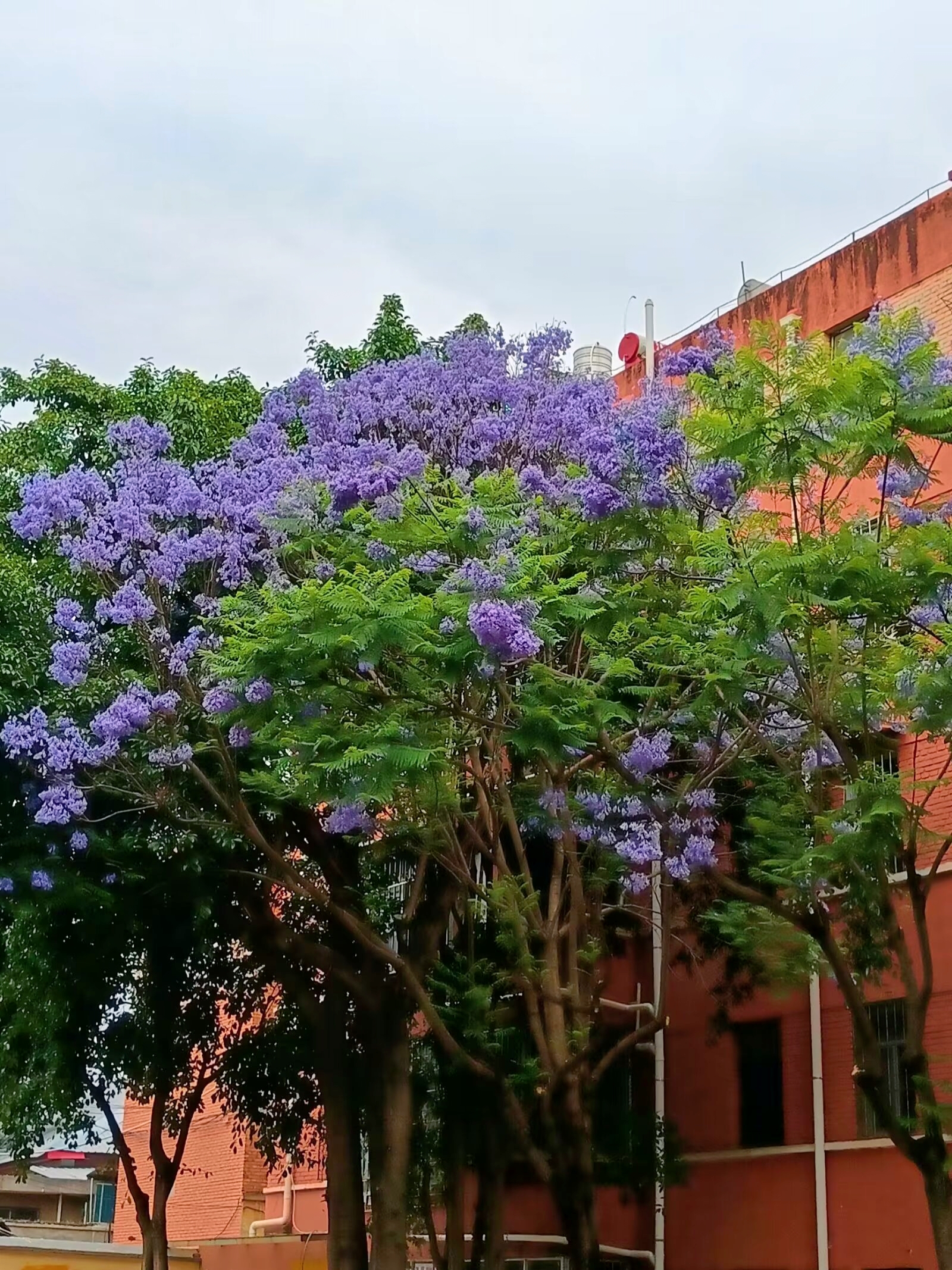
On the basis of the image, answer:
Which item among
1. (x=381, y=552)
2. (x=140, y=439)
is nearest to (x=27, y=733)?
(x=140, y=439)

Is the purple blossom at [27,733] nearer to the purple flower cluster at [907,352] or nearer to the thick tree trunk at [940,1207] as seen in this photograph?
the purple flower cluster at [907,352]

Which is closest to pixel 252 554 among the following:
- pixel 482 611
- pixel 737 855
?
pixel 482 611

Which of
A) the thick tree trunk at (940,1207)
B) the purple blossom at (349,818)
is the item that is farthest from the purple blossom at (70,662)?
the thick tree trunk at (940,1207)

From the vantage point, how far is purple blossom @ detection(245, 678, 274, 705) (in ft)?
35.7

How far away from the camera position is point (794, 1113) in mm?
16000

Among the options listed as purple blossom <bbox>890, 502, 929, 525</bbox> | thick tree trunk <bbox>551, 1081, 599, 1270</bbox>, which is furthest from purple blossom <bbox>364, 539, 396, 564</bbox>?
thick tree trunk <bbox>551, 1081, 599, 1270</bbox>

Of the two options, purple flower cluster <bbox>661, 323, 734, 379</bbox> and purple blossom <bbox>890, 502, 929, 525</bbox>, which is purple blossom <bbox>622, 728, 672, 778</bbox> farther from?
purple flower cluster <bbox>661, 323, 734, 379</bbox>

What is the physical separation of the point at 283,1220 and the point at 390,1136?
8.73 m

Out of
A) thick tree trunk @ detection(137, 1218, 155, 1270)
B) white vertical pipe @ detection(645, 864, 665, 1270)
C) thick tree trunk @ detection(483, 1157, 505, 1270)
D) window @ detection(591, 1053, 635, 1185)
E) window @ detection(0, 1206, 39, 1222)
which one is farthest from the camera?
window @ detection(0, 1206, 39, 1222)

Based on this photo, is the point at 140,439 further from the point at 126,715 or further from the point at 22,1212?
the point at 22,1212

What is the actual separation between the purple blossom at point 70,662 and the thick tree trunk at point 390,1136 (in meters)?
4.06

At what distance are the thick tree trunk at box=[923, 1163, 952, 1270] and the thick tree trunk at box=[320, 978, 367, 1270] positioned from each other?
621 cm

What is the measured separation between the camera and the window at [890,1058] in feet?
49.3

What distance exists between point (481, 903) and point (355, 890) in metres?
1.09
